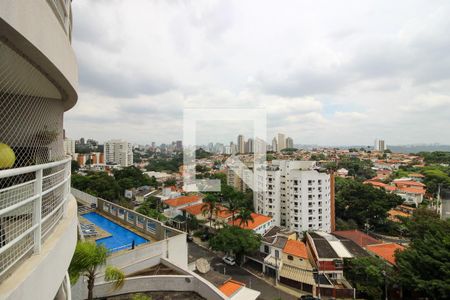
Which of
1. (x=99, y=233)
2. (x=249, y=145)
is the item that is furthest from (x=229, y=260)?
→ (x=249, y=145)

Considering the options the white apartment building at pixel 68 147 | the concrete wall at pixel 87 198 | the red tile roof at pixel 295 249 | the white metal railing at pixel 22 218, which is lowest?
the red tile roof at pixel 295 249

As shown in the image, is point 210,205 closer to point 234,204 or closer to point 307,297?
point 234,204

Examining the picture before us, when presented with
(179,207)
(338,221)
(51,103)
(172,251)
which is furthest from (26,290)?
(338,221)

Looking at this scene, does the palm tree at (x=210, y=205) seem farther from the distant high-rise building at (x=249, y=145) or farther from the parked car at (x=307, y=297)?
the parked car at (x=307, y=297)

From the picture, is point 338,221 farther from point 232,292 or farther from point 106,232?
point 106,232

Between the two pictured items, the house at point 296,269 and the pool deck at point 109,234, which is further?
the house at point 296,269

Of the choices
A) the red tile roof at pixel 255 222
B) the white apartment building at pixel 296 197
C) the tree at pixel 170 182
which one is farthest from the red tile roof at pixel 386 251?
the tree at pixel 170 182

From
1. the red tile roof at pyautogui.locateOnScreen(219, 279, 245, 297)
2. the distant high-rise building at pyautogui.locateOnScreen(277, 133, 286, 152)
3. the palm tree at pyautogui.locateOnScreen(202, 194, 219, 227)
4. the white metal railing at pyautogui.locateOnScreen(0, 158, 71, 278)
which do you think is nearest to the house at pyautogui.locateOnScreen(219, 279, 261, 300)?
the red tile roof at pyautogui.locateOnScreen(219, 279, 245, 297)
